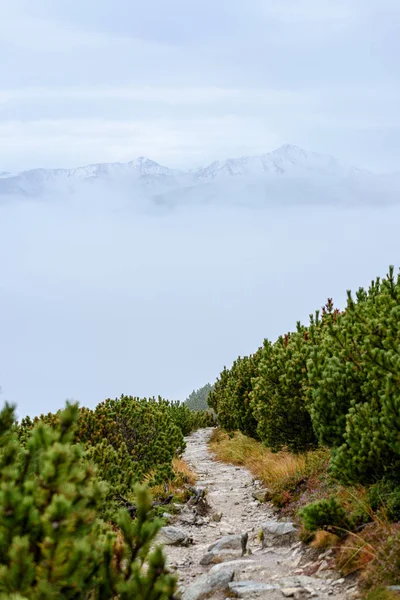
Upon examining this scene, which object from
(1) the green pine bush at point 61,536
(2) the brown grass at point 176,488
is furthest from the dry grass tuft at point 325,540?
(2) the brown grass at point 176,488

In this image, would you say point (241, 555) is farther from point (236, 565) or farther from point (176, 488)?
point (176, 488)

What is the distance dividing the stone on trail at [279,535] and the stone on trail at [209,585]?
1.71m

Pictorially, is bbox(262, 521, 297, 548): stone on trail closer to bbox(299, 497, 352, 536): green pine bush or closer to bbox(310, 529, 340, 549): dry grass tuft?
bbox(310, 529, 340, 549): dry grass tuft

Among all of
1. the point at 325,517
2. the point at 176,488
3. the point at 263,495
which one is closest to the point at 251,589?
the point at 325,517

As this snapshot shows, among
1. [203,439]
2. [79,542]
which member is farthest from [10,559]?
[203,439]

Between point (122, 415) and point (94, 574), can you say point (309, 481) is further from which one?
point (94, 574)

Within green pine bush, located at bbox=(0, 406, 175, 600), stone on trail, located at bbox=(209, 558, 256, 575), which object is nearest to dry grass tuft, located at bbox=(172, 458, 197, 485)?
stone on trail, located at bbox=(209, 558, 256, 575)

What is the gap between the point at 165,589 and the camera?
3.53m

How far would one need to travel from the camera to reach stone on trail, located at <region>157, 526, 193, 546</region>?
10.3 m

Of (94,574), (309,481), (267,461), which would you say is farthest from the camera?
(267,461)

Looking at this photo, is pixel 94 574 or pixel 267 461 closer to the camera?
pixel 94 574

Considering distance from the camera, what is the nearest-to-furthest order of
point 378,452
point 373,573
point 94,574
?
point 94,574 < point 373,573 < point 378,452

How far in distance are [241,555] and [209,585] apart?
158cm

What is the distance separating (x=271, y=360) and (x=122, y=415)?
368cm
